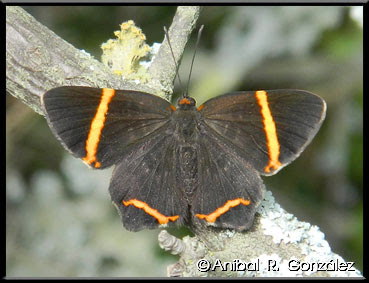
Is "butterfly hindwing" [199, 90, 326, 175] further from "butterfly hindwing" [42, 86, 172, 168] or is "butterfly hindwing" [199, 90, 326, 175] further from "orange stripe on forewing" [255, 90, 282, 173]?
"butterfly hindwing" [42, 86, 172, 168]

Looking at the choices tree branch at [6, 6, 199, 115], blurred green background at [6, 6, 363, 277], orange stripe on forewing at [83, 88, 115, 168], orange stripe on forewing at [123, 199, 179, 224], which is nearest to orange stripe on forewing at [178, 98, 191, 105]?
tree branch at [6, 6, 199, 115]

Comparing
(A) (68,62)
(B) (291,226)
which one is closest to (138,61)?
(A) (68,62)

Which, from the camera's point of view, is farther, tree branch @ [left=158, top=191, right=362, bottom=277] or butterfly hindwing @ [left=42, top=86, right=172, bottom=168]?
butterfly hindwing @ [left=42, top=86, right=172, bottom=168]

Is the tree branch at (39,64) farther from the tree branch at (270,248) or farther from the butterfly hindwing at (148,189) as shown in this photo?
the tree branch at (270,248)

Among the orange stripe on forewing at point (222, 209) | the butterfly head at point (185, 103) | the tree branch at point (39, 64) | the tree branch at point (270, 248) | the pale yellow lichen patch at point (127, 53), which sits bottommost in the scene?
the tree branch at point (270, 248)

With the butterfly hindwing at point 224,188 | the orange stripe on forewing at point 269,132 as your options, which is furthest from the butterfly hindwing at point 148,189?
the orange stripe on forewing at point 269,132

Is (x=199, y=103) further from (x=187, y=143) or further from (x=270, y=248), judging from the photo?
(x=270, y=248)
